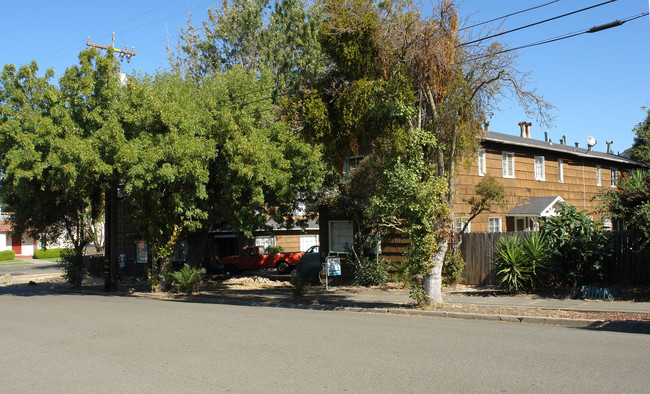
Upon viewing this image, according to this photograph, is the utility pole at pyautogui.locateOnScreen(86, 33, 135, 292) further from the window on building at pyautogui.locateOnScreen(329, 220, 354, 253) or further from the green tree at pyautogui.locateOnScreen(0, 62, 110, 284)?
the window on building at pyautogui.locateOnScreen(329, 220, 354, 253)

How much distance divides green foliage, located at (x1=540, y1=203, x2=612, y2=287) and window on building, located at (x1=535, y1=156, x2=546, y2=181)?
9.72m

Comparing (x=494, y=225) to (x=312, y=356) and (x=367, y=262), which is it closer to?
(x=367, y=262)

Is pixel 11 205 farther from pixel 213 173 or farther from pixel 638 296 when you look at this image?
pixel 638 296

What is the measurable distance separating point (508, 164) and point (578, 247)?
8.77 metres

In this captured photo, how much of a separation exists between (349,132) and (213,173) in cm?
653

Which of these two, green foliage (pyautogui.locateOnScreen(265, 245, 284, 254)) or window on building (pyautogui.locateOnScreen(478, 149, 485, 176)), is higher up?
window on building (pyautogui.locateOnScreen(478, 149, 485, 176))

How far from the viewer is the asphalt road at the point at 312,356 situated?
6449mm

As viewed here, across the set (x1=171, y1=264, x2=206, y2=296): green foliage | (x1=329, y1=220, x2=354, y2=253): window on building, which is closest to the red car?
(x1=329, y1=220, x2=354, y2=253): window on building

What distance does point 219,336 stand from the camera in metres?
9.98

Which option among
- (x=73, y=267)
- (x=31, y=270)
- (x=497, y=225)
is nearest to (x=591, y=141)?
(x=497, y=225)

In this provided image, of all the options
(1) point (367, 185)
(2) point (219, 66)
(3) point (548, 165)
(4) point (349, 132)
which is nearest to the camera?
(4) point (349, 132)

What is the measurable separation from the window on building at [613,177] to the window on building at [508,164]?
32.6 feet

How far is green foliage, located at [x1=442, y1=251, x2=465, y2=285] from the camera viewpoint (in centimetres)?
1797

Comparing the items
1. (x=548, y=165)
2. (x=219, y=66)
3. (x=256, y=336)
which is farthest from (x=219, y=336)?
(x=219, y=66)
